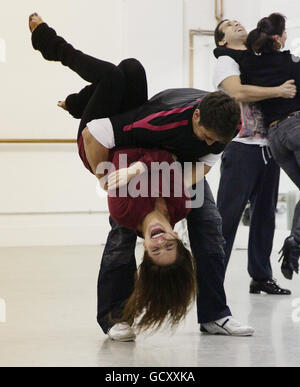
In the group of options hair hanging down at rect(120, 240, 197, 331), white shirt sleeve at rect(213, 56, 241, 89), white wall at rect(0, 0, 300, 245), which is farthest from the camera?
white wall at rect(0, 0, 300, 245)

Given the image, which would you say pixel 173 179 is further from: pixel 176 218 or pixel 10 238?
pixel 10 238

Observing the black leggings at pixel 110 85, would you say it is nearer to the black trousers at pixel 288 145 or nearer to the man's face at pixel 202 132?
the man's face at pixel 202 132

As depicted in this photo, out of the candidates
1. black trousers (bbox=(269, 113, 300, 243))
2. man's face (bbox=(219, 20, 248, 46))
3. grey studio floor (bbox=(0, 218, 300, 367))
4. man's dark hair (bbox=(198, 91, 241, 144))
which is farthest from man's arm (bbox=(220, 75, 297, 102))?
man's dark hair (bbox=(198, 91, 241, 144))

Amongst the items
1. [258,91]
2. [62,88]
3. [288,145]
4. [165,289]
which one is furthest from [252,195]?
[62,88]

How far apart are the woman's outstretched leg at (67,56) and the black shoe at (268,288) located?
1.55 m

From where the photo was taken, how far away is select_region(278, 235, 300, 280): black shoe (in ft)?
10.8

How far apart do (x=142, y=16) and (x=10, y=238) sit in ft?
7.51

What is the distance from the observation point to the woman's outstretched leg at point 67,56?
2.68m

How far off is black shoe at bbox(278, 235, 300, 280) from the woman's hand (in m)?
1.17

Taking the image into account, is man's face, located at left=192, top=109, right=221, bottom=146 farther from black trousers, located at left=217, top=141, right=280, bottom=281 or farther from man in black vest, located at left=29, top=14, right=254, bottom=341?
black trousers, located at left=217, top=141, right=280, bottom=281

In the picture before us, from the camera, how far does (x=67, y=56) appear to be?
2.82 m

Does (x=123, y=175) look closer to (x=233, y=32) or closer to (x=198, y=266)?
(x=198, y=266)

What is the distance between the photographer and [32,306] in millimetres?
3426

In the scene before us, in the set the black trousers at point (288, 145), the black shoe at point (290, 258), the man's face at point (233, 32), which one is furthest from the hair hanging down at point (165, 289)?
the man's face at point (233, 32)
